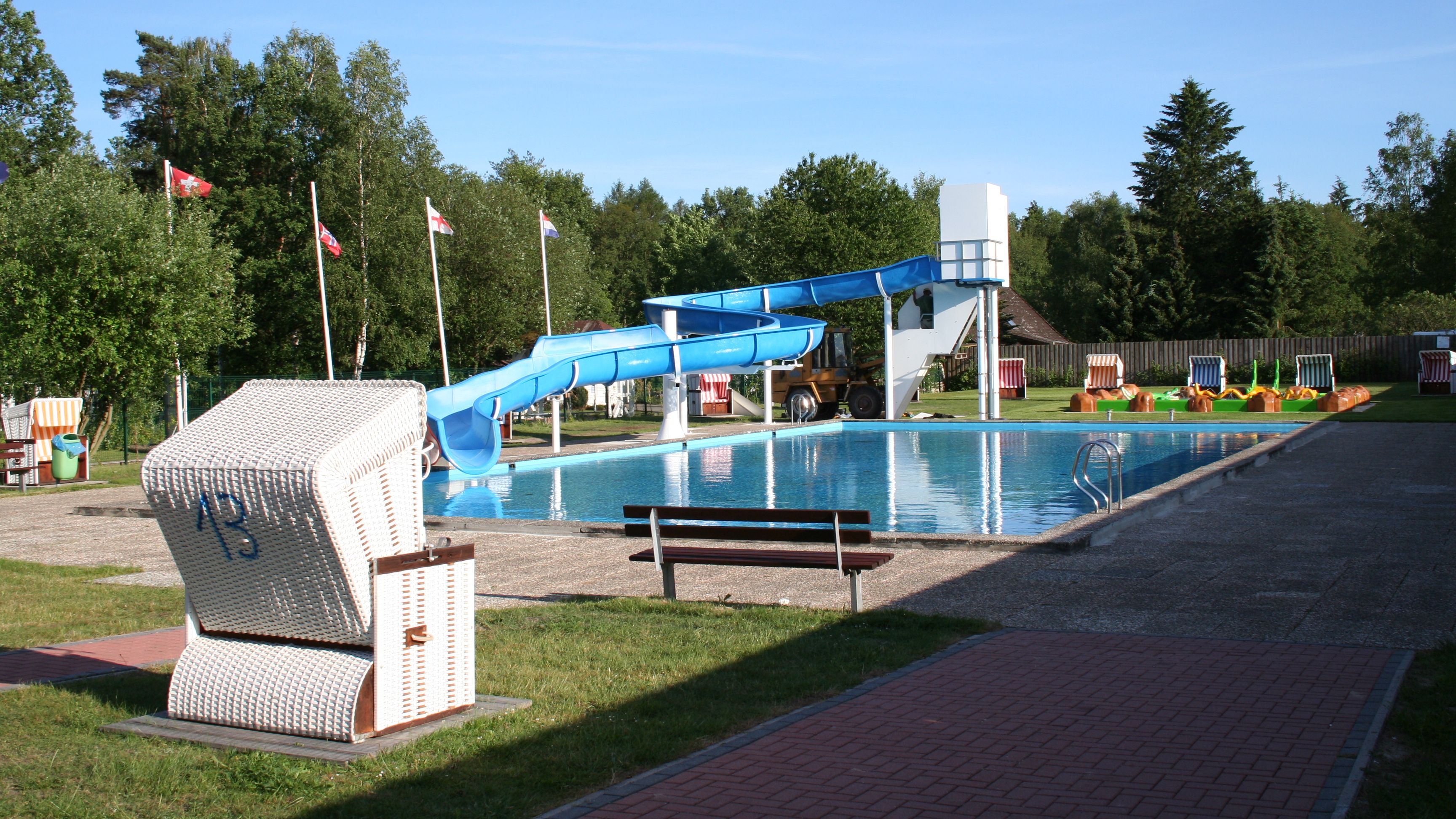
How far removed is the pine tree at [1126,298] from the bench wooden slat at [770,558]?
1865 inches

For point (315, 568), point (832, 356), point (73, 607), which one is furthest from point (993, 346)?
point (315, 568)

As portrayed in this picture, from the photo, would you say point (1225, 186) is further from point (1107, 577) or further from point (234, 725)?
point (234, 725)

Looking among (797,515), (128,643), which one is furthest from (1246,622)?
(128,643)

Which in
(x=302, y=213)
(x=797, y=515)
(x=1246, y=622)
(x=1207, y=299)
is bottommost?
(x=1246, y=622)

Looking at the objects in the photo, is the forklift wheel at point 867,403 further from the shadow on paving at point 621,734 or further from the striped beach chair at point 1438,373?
the shadow on paving at point 621,734

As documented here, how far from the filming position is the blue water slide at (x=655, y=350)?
18.7 meters

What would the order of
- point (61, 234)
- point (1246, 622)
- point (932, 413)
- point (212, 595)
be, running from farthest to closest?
point (932, 413) → point (61, 234) → point (1246, 622) → point (212, 595)

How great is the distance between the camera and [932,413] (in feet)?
98.9

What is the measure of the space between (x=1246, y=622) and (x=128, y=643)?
264 inches

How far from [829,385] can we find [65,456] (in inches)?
723

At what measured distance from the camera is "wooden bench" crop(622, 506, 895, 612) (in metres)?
7.40

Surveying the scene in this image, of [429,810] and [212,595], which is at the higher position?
[212,595]

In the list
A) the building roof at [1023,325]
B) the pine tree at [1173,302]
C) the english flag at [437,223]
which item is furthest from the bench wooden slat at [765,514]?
the pine tree at [1173,302]

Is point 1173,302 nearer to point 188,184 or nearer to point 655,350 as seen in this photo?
point 655,350
